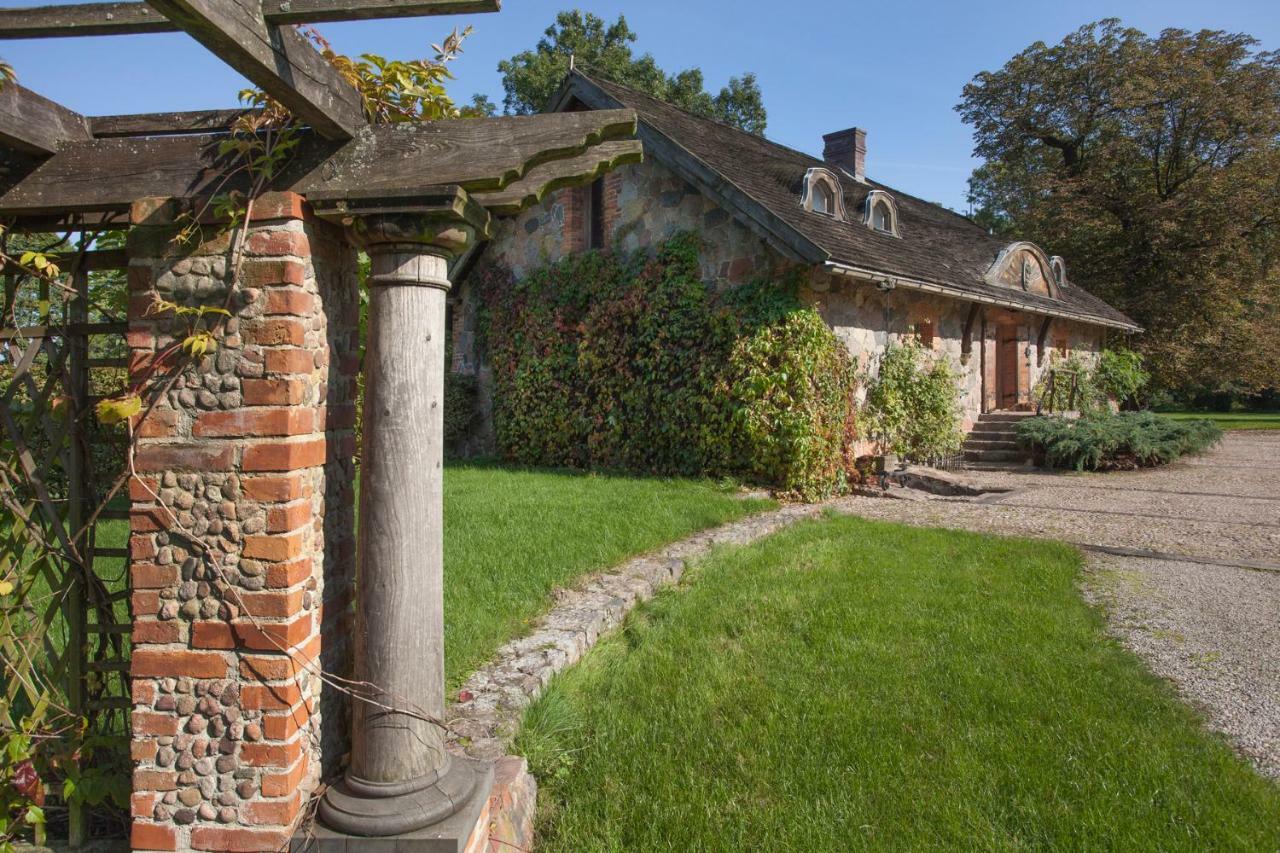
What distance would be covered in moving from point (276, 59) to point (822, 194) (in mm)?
10795

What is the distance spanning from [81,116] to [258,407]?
1236 mm

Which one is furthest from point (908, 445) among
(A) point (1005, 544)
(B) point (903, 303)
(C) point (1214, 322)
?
(C) point (1214, 322)

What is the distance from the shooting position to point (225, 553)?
220cm

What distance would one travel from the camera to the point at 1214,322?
876 inches

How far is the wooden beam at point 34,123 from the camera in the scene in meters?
2.21

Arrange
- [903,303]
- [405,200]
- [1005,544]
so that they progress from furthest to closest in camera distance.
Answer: [903,303], [1005,544], [405,200]

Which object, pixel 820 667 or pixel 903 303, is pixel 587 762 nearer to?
pixel 820 667

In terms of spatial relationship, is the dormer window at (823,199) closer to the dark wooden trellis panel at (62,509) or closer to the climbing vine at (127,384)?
the climbing vine at (127,384)

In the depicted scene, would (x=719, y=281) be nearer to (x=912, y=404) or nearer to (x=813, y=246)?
(x=813, y=246)

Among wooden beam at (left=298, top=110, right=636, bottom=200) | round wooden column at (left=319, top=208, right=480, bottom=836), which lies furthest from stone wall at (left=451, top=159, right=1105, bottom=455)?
round wooden column at (left=319, top=208, right=480, bottom=836)

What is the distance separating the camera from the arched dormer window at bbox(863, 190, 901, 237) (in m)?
12.7

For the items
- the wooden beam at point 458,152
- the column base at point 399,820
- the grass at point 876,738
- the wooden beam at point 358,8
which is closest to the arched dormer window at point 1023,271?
the grass at point 876,738

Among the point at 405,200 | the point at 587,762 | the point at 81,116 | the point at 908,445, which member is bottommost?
the point at 587,762

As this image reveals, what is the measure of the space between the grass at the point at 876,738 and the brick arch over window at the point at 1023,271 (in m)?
11.2
